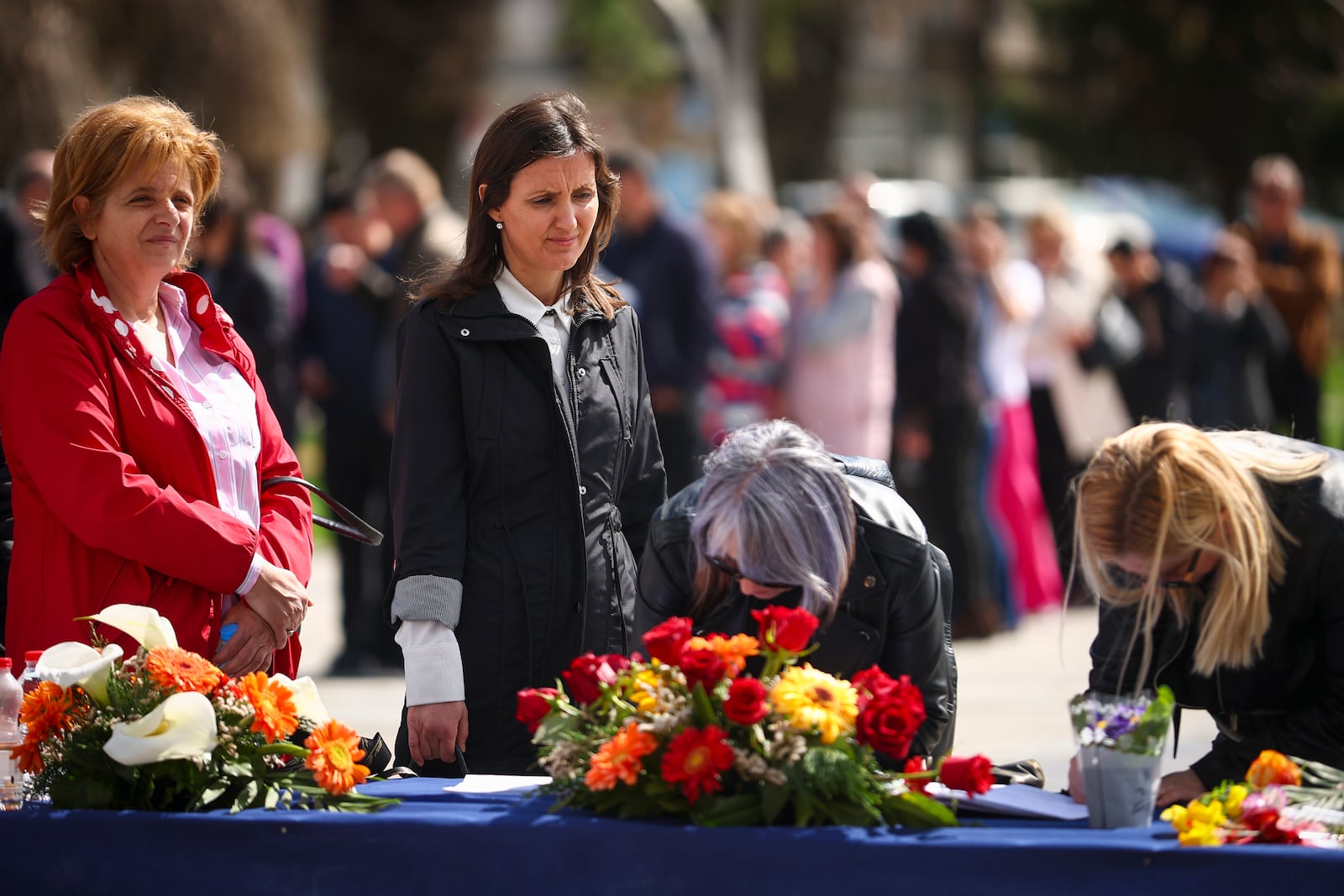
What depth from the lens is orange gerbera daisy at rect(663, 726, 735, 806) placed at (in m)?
2.49

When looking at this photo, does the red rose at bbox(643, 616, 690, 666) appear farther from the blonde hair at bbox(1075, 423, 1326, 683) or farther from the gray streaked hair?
the blonde hair at bbox(1075, 423, 1326, 683)

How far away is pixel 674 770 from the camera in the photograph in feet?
8.16

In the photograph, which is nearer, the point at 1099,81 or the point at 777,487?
the point at 777,487

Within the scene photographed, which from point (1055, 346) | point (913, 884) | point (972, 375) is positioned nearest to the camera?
point (913, 884)

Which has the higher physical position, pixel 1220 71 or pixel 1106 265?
pixel 1220 71

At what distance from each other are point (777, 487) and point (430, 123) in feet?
70.4

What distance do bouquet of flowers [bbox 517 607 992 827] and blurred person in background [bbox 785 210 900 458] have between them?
16.4 feet

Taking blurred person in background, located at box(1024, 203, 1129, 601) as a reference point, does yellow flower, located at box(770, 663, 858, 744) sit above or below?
below

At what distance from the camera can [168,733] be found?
2.62 m

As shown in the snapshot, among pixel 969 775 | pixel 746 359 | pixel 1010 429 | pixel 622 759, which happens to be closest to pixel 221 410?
pixel 622 759

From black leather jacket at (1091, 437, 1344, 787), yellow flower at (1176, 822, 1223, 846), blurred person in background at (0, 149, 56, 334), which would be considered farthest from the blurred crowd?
yellow flower at (1176, 822, 1223, 846)

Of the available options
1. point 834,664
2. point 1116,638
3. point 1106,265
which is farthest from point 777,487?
point 1106,265

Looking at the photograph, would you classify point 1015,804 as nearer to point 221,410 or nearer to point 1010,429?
point 221,410

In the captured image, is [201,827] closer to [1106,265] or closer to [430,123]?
[1106,265]
